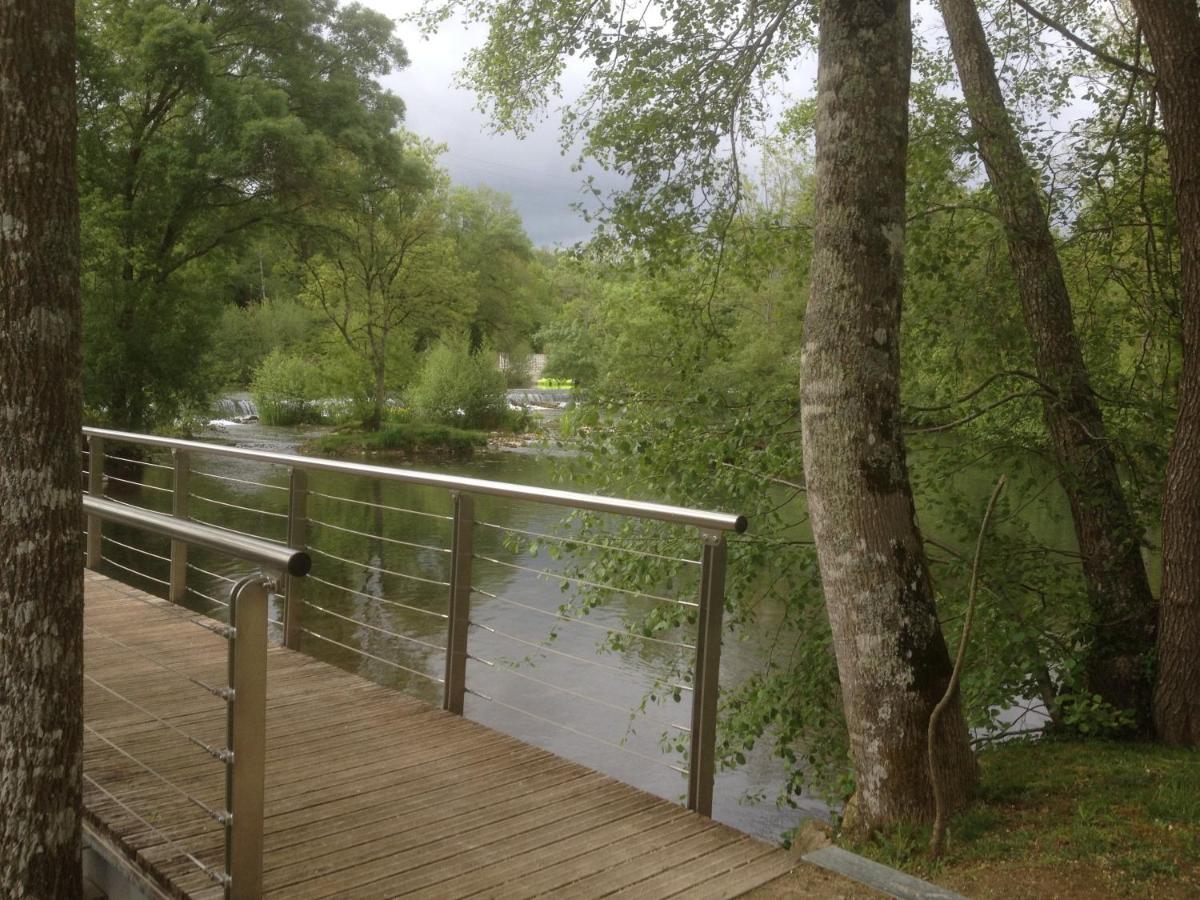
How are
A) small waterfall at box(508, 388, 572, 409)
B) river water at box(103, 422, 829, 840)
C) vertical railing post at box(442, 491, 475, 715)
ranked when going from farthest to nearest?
1. small waterfall at box(508, 388, 572, 409)
2. river water at box(103, 422, 829, 840)
3. vertical railing post at box(442, 491, 475, 715)

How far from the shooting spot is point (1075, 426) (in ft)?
19.2

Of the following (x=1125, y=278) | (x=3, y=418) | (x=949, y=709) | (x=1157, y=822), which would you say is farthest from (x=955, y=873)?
(x=1125, y=278)

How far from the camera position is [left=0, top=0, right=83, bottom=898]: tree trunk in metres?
2.37

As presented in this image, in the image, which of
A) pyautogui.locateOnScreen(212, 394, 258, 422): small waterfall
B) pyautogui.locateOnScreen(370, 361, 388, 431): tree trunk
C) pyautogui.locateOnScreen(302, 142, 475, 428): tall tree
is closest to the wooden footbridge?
pyautogui.locateOnScreen(370, 361, 388, 431): tree trunk

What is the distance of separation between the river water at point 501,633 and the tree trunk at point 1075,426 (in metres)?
2.24

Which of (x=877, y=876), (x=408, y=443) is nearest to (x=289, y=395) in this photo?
(x=408, y=443)

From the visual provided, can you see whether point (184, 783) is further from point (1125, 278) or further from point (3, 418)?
point (1125, 278)

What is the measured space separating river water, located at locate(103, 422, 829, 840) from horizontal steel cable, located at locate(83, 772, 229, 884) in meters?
1.11

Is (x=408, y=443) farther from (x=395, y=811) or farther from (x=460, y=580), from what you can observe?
(x=395, y=811)

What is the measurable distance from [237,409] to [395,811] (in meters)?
35.6

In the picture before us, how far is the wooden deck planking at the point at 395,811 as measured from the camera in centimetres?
270

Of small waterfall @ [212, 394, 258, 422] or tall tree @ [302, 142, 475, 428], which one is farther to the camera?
small waterfall @ [212, 394, 258, 422]

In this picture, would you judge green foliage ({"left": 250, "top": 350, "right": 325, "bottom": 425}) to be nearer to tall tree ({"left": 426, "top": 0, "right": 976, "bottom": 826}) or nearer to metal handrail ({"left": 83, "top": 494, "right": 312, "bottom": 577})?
metal handrail ({"left": 83, "top": 494, "right": 312, "bottom": 577})

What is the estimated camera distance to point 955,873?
3162 millimetres
